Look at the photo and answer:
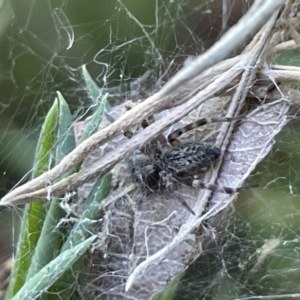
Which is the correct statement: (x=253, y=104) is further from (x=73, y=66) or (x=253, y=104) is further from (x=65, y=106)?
(x=73, y=66)

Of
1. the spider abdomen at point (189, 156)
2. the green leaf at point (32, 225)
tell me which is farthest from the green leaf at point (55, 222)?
the spider abdomen at point (189, 156)

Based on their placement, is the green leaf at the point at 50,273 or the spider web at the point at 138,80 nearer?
the green leaf at the point at 50,273

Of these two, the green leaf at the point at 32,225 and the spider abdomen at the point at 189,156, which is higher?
the green leaf at the point at 32,225

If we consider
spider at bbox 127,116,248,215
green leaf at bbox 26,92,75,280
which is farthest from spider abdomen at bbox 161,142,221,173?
green leaf at bbox 26,92,75,280

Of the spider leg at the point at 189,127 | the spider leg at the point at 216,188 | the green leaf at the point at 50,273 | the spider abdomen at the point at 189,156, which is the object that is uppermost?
the green leaf at the point at 50,273

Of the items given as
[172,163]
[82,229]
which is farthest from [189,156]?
[82,229]

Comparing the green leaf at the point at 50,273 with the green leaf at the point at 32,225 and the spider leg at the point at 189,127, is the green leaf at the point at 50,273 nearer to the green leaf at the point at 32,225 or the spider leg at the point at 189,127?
the green leaf at the point at 32,225

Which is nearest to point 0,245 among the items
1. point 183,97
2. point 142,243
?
point 142,243
